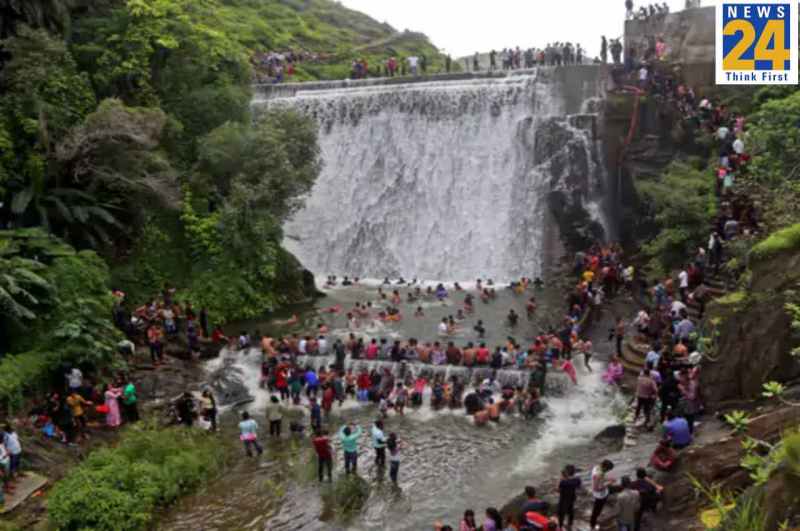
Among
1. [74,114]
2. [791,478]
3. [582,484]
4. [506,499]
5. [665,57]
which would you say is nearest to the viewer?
[791,478]

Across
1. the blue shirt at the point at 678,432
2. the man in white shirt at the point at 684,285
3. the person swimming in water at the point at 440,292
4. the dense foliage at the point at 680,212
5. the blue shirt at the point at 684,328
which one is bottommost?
the person swimming in water at the point at 440,292

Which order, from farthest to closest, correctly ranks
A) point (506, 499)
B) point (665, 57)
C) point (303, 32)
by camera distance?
point (303, 32), point (665, 57), point (506, 499)

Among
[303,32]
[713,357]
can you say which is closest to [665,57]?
[713,357]

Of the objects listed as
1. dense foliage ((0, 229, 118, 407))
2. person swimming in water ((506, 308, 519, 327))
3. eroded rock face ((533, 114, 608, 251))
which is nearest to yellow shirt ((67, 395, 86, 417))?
dense foliage ((0, 229, 118, 407))

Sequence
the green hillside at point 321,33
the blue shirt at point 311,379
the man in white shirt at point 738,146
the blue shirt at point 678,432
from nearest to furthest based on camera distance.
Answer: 1. the blue shirt at point 678,432
2. the blue shirt at point 311,379
3. the man in white shirt at point 738,146
4. the green hillside at point 321,33

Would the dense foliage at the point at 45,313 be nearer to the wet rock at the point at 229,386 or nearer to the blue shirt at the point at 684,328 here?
the wet rock at the point at 229,386

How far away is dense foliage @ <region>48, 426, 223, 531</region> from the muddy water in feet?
1.19

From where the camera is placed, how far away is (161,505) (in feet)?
38.0

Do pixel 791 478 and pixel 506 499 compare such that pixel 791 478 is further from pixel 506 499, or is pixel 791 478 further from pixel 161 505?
pixel 161 505

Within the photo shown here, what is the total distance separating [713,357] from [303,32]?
45733 millimetres

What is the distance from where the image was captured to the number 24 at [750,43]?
15.3m

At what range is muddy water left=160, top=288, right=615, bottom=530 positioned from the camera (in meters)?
11.2

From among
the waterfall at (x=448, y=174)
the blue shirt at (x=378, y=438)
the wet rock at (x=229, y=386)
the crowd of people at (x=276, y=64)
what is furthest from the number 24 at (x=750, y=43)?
the crowd of people at (x=276, y=64)

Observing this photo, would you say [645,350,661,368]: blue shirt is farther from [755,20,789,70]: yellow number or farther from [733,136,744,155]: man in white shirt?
[733,136,744,155]: man in white shirt
